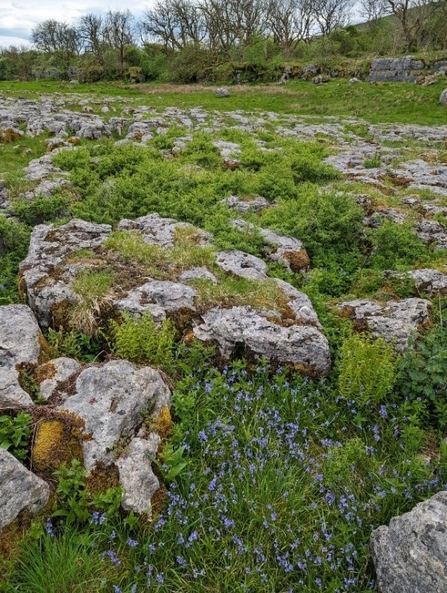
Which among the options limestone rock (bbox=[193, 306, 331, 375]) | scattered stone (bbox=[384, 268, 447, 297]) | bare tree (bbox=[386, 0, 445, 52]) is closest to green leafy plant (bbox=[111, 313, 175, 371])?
limestone rock (bbox=[193, 306, 331, 375])

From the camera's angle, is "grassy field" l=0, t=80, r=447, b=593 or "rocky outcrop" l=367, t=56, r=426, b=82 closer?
"grassy field" l=0, t=80, r=447, b=593

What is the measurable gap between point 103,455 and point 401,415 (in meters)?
3.39

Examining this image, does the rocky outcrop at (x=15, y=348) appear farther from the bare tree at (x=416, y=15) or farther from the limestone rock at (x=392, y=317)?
the bare tree at (x=416, y=15)

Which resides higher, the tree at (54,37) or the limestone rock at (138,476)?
the tree at (54,37)

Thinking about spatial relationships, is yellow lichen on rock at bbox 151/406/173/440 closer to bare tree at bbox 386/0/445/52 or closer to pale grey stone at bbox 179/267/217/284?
pale grey stone at bbox 179/267/217/284

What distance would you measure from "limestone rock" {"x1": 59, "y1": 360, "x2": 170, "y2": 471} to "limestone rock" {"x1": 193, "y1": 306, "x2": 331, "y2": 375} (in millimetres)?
1167

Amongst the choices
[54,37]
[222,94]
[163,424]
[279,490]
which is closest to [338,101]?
[222,94]

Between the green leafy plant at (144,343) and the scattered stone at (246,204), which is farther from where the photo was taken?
the scattered stone at (246,204)

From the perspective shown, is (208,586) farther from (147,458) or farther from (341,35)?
(341,35)

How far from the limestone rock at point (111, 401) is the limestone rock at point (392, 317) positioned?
3143 mm

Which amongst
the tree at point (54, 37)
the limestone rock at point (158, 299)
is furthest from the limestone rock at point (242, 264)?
the tree at point (54, 37)

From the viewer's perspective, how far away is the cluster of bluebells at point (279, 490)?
133 inches

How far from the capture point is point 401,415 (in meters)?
4.91

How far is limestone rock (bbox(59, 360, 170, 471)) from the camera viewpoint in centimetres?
404
